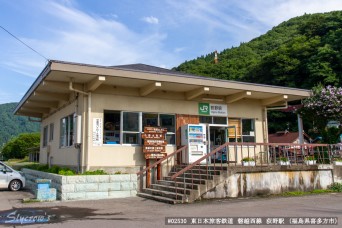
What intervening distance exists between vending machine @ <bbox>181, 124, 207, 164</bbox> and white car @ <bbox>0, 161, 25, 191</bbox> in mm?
7991

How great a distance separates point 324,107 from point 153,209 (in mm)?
10793

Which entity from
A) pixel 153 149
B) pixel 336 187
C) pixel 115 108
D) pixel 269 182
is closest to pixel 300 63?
pixel 336 187

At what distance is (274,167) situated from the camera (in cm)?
1284

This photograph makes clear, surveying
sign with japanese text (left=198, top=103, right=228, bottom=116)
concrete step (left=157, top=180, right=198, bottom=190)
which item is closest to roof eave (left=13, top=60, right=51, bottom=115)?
concrete step (left=157, top=180, right=198, bottom=190)

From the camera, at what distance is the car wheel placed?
15.7 m

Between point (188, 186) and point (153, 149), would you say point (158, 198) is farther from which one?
point (153, 149)

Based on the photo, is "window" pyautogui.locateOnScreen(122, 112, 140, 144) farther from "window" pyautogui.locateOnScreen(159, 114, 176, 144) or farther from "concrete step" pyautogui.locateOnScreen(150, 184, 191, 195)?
"concrete step" pyautogui.locateOnScreen(150, 184, 191, 195)

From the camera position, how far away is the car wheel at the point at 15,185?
51.5ft

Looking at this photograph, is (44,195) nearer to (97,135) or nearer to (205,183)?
(97,135)

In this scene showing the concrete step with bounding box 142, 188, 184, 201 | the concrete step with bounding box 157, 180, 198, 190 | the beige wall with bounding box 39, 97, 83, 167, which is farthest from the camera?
the beige wall with bounding box 39, 97, 83, 167

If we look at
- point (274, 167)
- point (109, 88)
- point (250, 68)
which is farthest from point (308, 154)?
point (250, 68)

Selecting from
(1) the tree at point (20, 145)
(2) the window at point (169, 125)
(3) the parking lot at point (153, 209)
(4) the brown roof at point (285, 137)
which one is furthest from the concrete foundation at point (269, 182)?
(1) the tree at point (20, 145)

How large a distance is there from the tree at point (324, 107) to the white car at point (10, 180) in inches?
571

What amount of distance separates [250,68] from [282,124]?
11.8 metres
